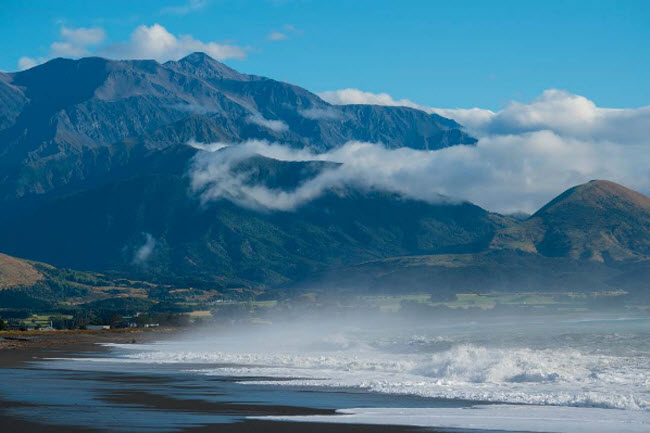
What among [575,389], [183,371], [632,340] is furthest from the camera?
[632,340]

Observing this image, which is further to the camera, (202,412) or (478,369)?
(478,369)

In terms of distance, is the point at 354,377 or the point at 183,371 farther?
the point at 183,371

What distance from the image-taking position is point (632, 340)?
88188 mm

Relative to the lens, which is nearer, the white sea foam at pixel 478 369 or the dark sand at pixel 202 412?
the dark sand at pixel 202 412

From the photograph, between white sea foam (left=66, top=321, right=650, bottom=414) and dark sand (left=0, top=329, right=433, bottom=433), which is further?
white sea foam (left=66, top=321, right=650, bottom=414)

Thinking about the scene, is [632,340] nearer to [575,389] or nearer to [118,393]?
[575,389]

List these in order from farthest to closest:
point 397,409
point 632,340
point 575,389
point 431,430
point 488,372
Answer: point 632,340 → point 488,372 → point 575,389 → point 397,409 → point 431,430

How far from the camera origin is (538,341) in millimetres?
96000

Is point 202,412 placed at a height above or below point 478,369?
below

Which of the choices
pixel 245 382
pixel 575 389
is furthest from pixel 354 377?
pixel 575 389

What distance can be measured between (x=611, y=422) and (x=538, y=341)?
58.2m

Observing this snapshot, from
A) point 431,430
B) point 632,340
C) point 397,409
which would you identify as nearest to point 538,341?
point 632,340

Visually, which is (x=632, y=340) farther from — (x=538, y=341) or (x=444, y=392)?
(x=444, y=392)

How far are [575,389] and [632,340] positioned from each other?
41427mm
